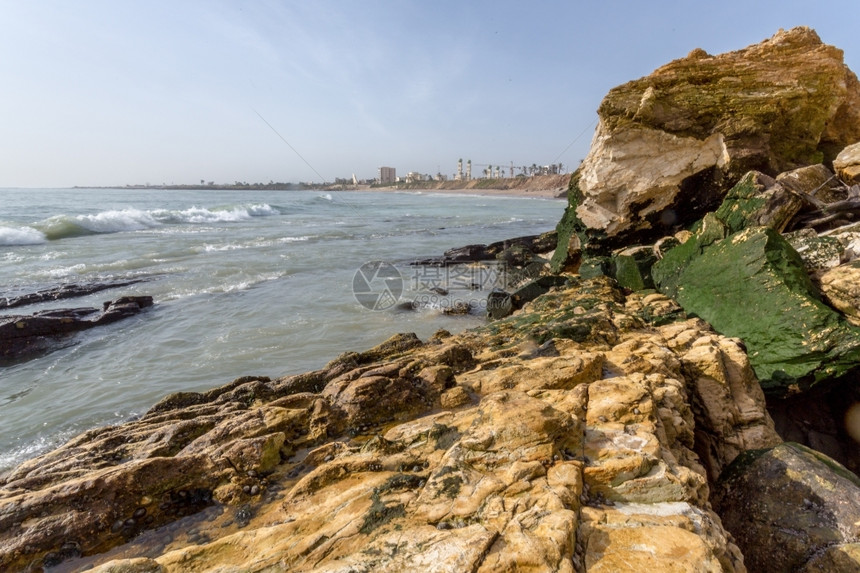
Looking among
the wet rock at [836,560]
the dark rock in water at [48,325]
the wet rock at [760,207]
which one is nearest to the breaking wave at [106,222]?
the dark rock in water at [48,325]

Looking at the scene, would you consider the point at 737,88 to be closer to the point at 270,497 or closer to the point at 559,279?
the point at 559,279

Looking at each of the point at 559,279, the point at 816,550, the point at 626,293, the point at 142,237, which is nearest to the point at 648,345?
the point at 816,550

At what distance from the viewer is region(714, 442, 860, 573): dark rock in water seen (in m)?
2.52

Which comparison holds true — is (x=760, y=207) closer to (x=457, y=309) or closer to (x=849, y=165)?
(x=849, y=165)

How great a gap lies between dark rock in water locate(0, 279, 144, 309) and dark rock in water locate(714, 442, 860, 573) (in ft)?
47.9

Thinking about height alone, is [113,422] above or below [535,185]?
below

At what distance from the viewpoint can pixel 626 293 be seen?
7.87 m

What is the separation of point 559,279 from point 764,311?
474cm

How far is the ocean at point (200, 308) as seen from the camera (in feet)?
19.7

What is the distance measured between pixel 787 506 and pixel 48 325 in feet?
38.1

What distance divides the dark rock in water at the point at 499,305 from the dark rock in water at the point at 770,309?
317cm

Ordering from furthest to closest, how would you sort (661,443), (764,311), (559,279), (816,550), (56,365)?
1. (559,279)
2. (56,365)
3. (764,311)
4. (661,443)
5. (816,550)

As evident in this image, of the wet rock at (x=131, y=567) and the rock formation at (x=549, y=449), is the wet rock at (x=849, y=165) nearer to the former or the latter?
the rock formation at (x=549, y=449)

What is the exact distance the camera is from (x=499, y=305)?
349 inches
